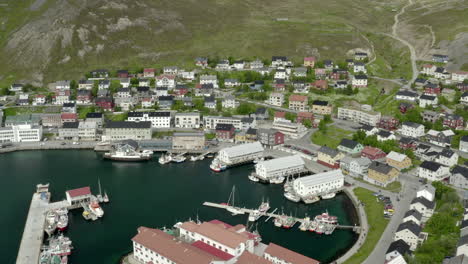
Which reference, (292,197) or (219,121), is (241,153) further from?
(292,197)

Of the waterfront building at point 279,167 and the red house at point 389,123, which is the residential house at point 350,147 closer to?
the waterfront building at point 279,167

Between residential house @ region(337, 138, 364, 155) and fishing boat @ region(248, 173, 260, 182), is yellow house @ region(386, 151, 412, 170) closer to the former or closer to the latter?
residential house @ region(337, 138, 364, 155)

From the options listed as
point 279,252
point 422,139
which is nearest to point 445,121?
point 422,139

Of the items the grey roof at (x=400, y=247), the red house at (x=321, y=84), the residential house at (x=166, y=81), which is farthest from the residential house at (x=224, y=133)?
the grey roof at (x=400, y=247)

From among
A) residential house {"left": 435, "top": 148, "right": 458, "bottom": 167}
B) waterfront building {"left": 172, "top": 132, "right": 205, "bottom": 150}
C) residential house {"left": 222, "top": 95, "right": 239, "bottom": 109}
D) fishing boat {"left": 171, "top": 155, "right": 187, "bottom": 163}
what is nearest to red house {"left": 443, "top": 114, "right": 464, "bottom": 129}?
residential house {"left": 435, "top": 148, "right": 458, "bottom": 167}

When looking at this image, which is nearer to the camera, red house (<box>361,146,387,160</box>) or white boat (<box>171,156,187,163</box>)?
red house (<box>361,146,387,160</box>)

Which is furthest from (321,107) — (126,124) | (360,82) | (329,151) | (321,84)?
(126,124)

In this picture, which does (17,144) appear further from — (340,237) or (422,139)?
(422,139)
